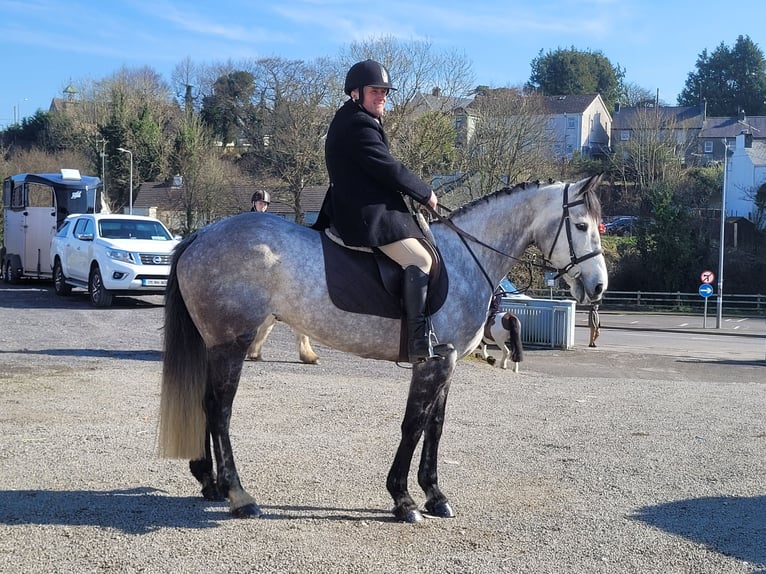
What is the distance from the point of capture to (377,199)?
5.54 meters

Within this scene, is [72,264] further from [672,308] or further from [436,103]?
[672,308]

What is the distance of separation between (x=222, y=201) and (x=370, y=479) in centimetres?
4467

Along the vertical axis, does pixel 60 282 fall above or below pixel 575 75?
below

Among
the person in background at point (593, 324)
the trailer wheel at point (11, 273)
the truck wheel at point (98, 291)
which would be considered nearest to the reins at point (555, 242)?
the truck wheel at point (98, 291)

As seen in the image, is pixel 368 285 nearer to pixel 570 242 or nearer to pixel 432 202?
pixel 432 202

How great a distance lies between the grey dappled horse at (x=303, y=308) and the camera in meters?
5.65

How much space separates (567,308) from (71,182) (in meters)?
15.9

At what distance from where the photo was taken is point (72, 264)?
2042 centimetres

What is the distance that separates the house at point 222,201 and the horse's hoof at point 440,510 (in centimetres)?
3335

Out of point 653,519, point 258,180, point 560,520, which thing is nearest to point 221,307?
point 560,520

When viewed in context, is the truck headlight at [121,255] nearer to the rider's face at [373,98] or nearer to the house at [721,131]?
the rider's face at [373,98]

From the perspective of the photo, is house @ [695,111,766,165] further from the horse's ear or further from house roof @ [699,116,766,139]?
the horse's ear

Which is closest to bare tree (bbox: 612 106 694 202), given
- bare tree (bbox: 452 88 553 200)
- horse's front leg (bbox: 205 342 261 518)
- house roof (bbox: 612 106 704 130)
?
house roof (bbox: 612 106 704 130)

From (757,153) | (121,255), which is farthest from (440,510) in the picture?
(757,153)
